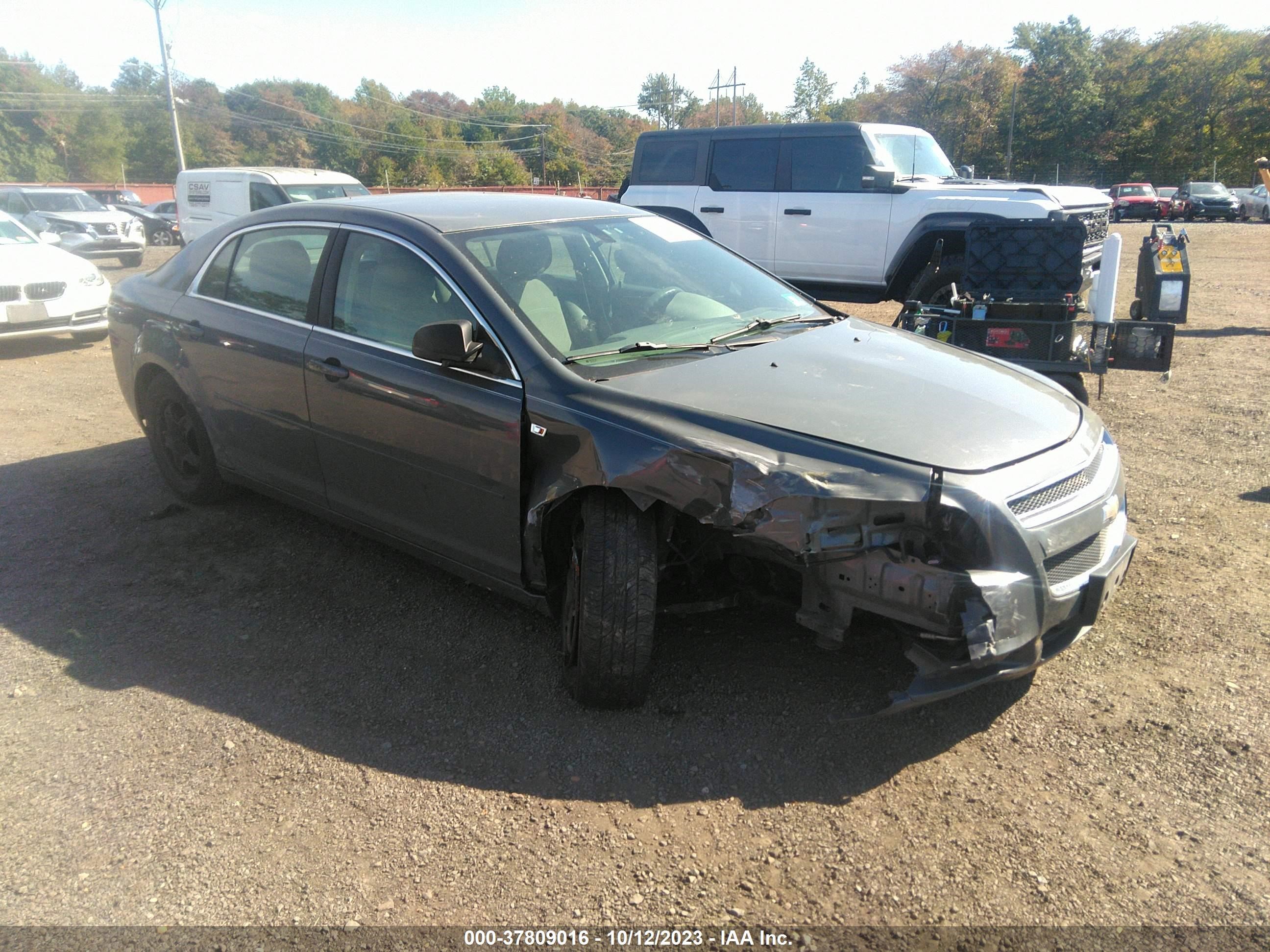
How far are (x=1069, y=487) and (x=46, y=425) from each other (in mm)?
7369

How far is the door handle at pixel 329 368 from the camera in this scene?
3.91 m

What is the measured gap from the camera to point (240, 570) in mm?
4512

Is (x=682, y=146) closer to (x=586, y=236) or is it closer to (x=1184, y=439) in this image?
(x=1184, y=439)

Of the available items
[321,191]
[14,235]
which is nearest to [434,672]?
[14,235]

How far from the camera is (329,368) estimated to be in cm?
397

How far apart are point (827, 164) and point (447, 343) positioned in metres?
7.61

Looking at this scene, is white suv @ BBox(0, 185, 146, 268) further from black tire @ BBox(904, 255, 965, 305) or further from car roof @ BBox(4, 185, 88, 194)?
black tire @ BBox(904, 255, 965, 305)

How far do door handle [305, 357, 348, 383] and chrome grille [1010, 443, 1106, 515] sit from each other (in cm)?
271

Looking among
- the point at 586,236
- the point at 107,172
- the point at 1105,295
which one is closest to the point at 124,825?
the point at 586,236

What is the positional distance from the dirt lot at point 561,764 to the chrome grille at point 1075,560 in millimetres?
570

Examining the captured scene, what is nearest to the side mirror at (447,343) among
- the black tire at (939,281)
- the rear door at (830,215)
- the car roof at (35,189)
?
the black tire at (939,281)

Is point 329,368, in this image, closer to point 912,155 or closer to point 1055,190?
point 1055,190

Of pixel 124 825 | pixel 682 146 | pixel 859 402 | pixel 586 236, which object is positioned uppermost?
pixel 682 146

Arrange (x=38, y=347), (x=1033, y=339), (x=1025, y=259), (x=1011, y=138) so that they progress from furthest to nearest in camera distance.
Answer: (x=1011, y=138) → (x=38, y=347) → (x=1025, y=259) → (x=1033, y=339)
